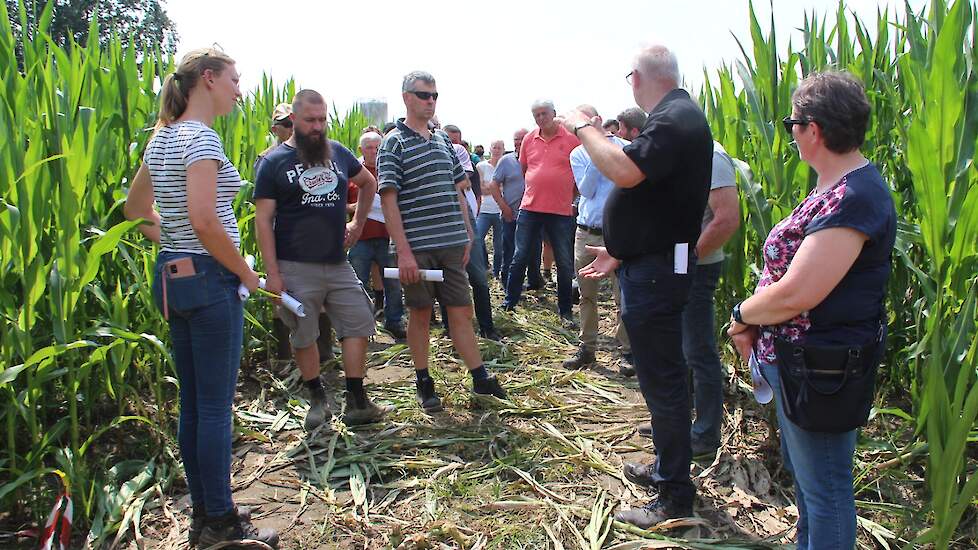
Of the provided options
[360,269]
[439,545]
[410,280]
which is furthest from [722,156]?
[360,269]

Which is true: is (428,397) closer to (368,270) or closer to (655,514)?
(655,514)

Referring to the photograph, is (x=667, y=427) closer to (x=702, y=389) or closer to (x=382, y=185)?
(x=702, y=389)

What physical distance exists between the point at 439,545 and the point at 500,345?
272 cm

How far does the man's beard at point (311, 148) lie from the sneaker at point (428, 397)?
1313 mm

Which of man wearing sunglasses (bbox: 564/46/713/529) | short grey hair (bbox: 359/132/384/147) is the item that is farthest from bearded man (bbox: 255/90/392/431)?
short grey hair (bbox: 359/132/384/147)

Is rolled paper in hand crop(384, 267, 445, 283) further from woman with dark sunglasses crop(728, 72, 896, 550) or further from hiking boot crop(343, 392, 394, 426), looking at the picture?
woman with dark sunglasses crop(728, 72, 896, 550)

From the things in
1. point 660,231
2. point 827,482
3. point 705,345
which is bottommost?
point 827,482

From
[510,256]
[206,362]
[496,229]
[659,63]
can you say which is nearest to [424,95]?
[659,63]

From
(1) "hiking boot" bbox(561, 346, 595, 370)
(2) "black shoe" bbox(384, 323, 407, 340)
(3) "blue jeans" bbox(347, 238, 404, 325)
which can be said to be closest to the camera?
(1) "hiking boot" bbox(561, 346, 595, 370)

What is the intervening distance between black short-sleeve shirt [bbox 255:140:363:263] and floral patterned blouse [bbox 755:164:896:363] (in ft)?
7.57

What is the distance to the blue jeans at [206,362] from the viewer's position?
2.28 m

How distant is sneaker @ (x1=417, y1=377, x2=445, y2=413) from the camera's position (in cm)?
383

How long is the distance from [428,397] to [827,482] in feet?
7.81

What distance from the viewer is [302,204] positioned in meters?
3.46
